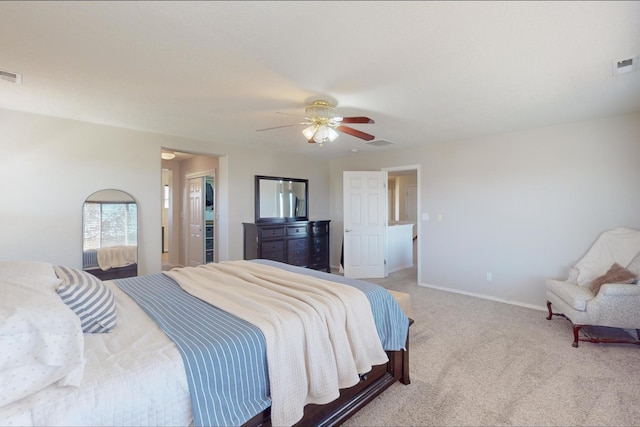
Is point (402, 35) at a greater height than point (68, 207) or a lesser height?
greater

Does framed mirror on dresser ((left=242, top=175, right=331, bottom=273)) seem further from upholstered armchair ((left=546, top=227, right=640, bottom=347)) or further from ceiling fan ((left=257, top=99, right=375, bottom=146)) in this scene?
upholstered armchair ((left=546, top=227, right=640, bottom=347))

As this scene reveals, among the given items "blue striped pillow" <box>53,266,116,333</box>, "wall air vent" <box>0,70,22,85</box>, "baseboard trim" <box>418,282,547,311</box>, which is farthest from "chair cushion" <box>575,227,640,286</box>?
"wall air vent" <box>0,70,22,85</box>

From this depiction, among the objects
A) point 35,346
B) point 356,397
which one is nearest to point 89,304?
point 35,346

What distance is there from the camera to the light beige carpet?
187 centimetres

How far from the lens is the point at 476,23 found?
167 centimetres

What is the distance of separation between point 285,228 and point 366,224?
148 cm

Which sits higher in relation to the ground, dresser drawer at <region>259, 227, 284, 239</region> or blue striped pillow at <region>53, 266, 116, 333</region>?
dresser drawer at <region>259, 227, 284, 239</region>

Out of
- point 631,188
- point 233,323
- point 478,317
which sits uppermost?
point 631,188

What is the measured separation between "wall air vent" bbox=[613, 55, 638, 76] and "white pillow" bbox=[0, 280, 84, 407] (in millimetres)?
3536

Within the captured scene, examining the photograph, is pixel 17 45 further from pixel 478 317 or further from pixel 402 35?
pixel 478 317

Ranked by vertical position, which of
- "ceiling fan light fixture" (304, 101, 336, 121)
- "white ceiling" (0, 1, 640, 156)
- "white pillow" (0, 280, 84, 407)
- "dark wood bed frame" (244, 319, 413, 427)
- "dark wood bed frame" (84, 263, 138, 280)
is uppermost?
"white ceiling" (0, 1, 640, 156)

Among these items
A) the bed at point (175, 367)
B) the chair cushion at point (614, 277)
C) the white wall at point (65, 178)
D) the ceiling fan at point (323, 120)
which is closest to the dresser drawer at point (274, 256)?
the white wall at point (65, 178)

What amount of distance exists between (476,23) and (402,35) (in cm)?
40

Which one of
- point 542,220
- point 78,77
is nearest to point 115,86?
Answer: point 78,77
